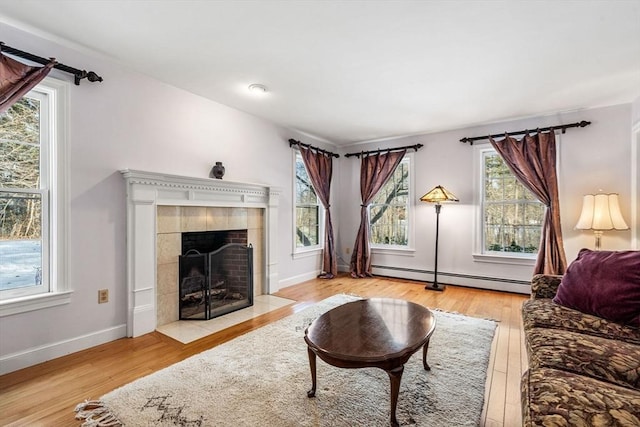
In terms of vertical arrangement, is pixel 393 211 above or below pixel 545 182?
below

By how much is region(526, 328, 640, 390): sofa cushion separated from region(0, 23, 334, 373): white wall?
3.14 metres

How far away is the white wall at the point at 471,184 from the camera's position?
364cm

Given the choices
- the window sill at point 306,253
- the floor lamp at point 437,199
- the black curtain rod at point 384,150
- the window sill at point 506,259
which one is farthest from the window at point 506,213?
the window sill at point 306,253

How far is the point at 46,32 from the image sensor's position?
2.24 metres

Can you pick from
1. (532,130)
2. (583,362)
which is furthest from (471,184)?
(583,362)

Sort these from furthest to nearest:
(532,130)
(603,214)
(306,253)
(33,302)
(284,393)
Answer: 1. (306,253)
2. (532,130)
3. (603,214)
4. (33,302)
5. (284,393)

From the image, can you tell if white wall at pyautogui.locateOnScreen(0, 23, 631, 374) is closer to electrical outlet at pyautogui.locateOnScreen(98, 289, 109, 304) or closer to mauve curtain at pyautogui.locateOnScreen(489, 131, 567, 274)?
electrical outlet at pyautogui.locateOnScreen(98, 289, 109, 304)

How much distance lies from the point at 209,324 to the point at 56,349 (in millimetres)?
1156

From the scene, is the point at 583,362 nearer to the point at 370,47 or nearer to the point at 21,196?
the point at 370,47

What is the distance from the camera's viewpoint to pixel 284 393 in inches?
72.3

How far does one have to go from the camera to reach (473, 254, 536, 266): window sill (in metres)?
4.13

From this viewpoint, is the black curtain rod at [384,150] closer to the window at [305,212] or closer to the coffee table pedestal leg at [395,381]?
the window at [305,212]

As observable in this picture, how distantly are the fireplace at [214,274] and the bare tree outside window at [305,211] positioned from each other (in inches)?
51.2

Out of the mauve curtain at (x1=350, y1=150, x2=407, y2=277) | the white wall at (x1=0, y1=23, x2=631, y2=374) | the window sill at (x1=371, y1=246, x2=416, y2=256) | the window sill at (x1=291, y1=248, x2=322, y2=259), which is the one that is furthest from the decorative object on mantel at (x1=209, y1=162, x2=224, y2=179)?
the window sill at (x1=371, y1=246, x2=416, y2=256)
